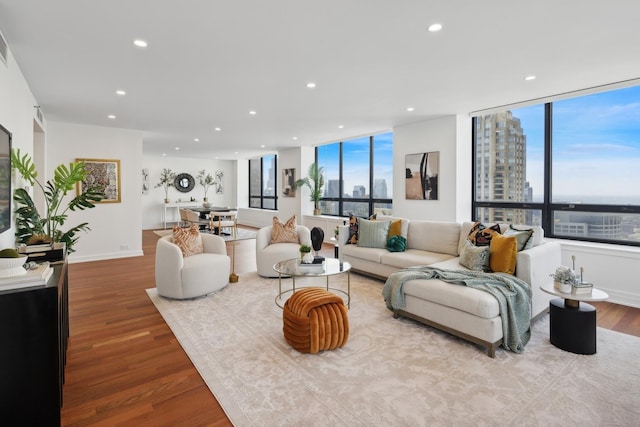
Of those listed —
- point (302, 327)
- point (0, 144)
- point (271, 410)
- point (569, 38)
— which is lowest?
point (271, 410)

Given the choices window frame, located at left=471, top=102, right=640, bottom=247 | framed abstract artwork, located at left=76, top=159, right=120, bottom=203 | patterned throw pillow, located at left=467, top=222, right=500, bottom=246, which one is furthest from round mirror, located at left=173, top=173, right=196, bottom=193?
patterned throw pillow, located at left=467, top=222, right=500, bottom=246

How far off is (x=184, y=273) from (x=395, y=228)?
3.04 m

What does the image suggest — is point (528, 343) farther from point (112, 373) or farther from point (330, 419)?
point (112, 373)

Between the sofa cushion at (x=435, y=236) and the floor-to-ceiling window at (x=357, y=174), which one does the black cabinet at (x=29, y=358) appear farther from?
the floor-to-ceiling window at (x=357, y=174)

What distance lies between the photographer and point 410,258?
4.38 meters

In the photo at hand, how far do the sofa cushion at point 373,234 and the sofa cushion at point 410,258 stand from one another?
0.29m

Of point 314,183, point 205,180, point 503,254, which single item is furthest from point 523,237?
point 205,180

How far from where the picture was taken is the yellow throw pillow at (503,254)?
3.29 metres

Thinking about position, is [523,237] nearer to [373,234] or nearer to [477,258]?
[477,258]

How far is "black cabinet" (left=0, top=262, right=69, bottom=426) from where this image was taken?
172 cm

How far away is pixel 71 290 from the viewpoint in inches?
176

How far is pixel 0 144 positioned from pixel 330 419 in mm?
3199

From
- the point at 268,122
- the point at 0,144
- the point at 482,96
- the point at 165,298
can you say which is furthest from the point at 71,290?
the point at 482,96

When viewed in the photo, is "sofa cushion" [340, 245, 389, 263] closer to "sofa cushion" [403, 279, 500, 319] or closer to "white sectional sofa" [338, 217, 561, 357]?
"white sectional sofa" [338, 217, 561, 357]
